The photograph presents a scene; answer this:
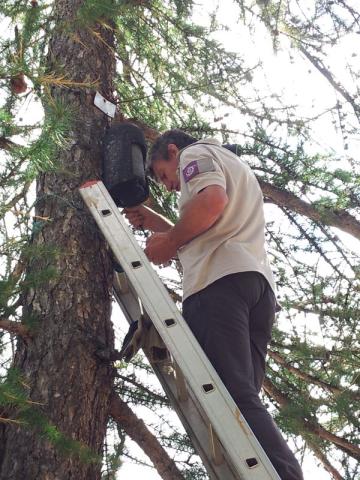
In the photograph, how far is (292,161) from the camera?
147 inches

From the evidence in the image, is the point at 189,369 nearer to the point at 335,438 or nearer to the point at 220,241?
the point at 220,241

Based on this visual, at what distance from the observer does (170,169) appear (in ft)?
9.89

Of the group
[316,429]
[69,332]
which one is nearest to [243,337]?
[69,332]

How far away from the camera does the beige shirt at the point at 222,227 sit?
2.46 metres

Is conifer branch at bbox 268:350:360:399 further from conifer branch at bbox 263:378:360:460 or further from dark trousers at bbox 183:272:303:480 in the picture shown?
dark trousers at bbox 183:272:303:480

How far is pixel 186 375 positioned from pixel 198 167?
3.00ft

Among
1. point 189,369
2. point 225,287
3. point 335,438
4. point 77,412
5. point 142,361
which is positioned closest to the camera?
point 189,369

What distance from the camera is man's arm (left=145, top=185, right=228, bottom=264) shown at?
2406mm

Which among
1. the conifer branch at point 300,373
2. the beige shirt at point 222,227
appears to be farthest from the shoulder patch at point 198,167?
the conifer branch at point 300,373

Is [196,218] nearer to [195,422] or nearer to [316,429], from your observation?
[195,422]

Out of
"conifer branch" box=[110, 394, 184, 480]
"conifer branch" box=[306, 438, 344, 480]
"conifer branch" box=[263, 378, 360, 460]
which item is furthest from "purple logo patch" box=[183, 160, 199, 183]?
"conifer branch" box=[306, 438, 344, 480]

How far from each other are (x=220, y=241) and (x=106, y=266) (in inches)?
21.8

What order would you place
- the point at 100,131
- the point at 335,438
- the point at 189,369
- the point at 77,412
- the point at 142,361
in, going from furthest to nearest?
the point at 142,361, the point at 100,131, the point at 335,438, the point at 77,412, the point at 189,369

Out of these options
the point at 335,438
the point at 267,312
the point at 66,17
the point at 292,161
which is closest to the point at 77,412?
the point at 267,312
